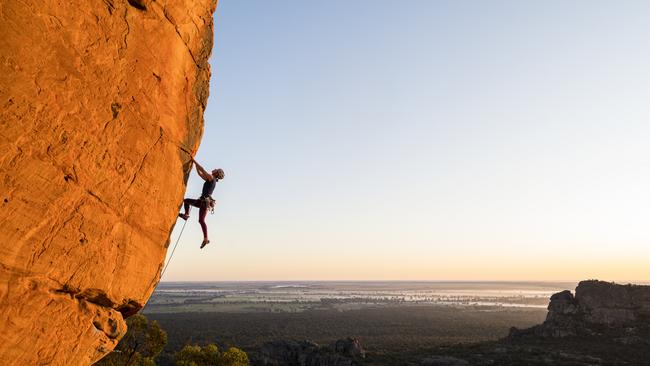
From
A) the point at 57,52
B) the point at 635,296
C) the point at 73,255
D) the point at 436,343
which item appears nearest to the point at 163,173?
the point at 73,255

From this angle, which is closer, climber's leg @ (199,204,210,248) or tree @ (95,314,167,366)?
climber's leg @ (199,204,210,248)

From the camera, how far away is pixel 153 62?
27.3 ft

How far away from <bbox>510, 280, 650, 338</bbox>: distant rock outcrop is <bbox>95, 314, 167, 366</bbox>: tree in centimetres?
6296

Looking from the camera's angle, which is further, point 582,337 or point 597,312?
point 597,312

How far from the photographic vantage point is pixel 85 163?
707 centimetres

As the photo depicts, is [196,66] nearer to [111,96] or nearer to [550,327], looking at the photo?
[111,96]

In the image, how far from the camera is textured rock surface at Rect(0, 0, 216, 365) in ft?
20.1

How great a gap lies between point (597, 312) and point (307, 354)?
51607mm

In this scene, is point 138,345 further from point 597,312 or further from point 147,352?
point 597,312

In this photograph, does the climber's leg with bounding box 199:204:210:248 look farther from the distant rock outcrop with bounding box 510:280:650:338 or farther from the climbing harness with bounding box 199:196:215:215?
the distant rock outcrop with bounding box 510:280:650:338

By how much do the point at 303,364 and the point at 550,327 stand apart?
147 feet

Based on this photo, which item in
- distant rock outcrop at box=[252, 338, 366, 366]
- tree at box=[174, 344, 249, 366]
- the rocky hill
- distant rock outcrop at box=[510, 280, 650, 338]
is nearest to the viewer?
tree at box=[174, 344, 249, 366]

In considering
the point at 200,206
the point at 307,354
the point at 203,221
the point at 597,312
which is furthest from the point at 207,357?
the point at 597,312

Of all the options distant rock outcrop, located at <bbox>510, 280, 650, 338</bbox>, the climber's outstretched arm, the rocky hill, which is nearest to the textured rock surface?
the climber's outstretched arm
